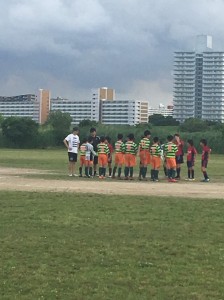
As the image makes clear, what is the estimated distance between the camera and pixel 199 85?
484 ft

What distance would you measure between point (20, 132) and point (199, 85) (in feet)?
223

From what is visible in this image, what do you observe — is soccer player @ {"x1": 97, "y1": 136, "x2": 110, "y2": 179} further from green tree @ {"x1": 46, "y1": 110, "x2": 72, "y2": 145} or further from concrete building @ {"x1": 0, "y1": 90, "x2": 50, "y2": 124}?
concrete building @ {"x1": 0, "y1": 90, "x2": 50, "y2": 124}

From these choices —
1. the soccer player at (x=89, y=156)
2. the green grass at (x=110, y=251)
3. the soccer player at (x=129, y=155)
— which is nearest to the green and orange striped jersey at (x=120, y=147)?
the soccer player at (x=129, y=155)

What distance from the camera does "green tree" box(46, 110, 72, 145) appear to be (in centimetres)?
8969

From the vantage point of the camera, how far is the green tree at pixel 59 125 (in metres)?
89.7

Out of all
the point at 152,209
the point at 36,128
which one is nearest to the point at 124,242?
the point at 152,209

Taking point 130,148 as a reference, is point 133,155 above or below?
below

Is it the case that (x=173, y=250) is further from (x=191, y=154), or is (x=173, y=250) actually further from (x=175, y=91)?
(x=175, y=91)

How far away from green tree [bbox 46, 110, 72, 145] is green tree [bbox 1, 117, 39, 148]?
3334 mm

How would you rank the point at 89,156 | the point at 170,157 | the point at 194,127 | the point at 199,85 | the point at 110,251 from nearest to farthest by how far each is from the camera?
the point at 110,251 → the point at 170,157 → the point at 89,156 → the point at 194,127 → the point at 199,85

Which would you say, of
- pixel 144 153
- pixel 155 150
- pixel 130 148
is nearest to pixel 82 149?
pixel 130 148

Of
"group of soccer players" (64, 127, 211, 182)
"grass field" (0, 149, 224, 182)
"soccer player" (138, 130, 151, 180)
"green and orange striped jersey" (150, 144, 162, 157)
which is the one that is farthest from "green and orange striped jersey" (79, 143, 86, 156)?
"green and orange striped jersey" (150, 144, 162, 157)

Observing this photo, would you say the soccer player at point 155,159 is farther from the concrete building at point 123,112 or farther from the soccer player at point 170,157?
the concrete building at point 123,112

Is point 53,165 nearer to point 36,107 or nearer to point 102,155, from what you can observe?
point 102,155
